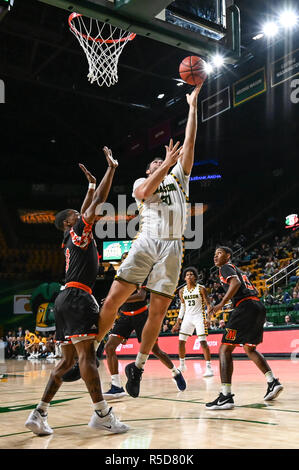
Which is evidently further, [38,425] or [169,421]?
[169,421]

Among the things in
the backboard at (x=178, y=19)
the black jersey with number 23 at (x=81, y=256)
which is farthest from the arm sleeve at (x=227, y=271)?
the backboard at (x=178, y=19)

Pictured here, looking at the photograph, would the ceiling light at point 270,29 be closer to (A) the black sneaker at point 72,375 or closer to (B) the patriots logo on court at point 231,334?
(B) the patriots logo on court at point 231,334

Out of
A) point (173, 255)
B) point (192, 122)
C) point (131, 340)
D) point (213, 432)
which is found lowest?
point (131, 340)

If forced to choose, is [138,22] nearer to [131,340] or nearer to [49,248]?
[131,340]

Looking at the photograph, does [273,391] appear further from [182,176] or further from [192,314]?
[192,314]

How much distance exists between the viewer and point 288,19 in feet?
45.3

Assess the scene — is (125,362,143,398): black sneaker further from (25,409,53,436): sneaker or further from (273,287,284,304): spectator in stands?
(273,287,284,304): spectator in stands

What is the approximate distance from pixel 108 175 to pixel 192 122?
3.62 ft

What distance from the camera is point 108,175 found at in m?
4.14

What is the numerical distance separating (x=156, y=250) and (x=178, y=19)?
177 inches

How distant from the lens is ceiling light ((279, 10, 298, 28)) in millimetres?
13664

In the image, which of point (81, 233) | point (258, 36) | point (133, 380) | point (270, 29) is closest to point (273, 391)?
point (133, 380)

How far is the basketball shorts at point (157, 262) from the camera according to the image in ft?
13.9
